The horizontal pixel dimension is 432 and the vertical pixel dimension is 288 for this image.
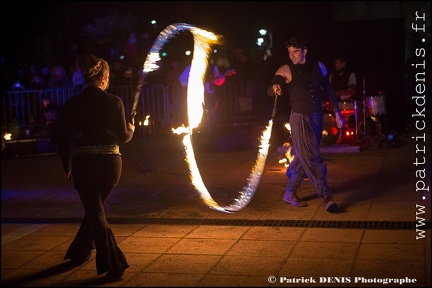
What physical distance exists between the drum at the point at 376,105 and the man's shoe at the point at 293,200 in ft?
17.9

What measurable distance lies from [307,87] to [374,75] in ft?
24.1

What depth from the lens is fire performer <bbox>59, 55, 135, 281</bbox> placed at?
530cm

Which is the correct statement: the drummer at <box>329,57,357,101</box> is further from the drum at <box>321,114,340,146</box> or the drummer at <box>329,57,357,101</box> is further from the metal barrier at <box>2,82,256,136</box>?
the metal barrier at <box>2,82,256,136</box>

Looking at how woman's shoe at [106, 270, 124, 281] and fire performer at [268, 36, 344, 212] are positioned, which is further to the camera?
fire performer at [268, 36, 344, 212]

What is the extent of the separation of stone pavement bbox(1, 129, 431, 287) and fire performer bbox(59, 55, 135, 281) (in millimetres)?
442

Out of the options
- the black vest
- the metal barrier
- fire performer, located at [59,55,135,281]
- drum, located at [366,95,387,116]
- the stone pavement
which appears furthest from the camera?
the metal barrier

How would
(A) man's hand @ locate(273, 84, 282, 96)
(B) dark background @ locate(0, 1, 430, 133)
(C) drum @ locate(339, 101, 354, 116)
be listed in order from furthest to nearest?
(B) dark background @ locate(0, 1, 430, 133)
(C) drum @ locate(339, 101, 354, 116)
(A) man's hand @ locate(273, 84, 282, 96)

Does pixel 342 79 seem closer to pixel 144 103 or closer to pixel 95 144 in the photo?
pixel 144 103

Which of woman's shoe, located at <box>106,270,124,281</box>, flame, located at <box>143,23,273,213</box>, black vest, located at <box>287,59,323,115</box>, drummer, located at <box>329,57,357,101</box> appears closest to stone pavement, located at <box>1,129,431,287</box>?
woman's shoe, located at <box>106,270,124,281</box>

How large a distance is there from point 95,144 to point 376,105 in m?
8.55

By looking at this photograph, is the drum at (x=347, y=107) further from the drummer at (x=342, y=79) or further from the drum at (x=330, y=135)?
the drum at (x=330, y=135)

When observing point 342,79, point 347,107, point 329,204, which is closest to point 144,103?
point 342,79

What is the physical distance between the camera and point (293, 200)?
25.2 feet

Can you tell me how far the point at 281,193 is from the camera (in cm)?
857
